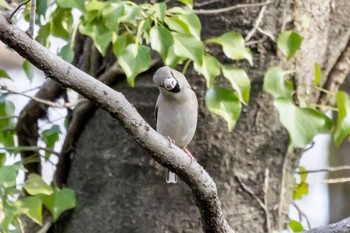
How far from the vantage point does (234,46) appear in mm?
2207

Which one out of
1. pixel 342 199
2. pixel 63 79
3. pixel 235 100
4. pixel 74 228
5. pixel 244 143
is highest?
pixel 63 79

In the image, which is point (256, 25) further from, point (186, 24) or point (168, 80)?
point (168, 80)

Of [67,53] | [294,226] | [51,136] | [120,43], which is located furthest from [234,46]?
[51,136]

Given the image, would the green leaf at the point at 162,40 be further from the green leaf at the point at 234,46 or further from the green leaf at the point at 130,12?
the green leaf at the point at 234,46

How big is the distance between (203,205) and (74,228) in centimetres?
83

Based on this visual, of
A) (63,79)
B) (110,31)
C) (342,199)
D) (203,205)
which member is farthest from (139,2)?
(342,199)

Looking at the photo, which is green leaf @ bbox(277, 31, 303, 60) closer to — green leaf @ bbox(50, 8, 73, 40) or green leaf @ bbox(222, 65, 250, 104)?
green leaf @ bbox(222, 65, 250, 104)

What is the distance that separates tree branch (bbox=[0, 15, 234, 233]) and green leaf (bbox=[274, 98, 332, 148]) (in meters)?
0.48

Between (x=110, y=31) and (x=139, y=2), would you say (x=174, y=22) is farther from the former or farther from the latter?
(x=139, y=2)

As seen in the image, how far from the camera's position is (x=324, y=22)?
2.53 metres

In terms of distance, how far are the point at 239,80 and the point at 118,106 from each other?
802 mm

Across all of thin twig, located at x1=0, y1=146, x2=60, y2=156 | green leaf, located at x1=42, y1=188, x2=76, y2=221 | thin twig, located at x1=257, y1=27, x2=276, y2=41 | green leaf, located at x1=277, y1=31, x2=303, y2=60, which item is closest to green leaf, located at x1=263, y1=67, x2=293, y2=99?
green leaf, located at x1=277, y1=31, x2=303, y2=60

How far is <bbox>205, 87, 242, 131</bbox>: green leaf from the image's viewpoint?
7.15 feet

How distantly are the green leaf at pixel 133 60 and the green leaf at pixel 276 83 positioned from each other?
1.20ft
